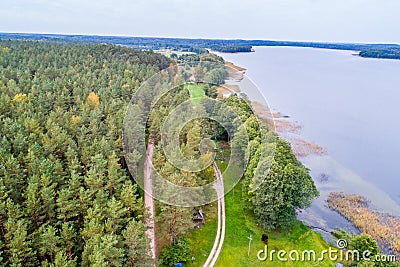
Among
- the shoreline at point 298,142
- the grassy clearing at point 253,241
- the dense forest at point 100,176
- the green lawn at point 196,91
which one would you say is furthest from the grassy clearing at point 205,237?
the green lawn at point 196,91

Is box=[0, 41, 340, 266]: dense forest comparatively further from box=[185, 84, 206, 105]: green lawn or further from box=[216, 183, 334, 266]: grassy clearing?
box=[216, 183, 334, 266]: grassy clearing

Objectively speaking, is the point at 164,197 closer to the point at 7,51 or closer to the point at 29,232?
the point at 29,232

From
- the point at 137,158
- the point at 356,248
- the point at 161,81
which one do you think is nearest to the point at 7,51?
the point at 161,81

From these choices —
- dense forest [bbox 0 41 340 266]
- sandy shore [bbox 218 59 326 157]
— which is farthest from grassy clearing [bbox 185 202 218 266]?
sandy shore [bbox 218 59 326 157]

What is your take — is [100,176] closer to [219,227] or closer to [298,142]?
[219,227]

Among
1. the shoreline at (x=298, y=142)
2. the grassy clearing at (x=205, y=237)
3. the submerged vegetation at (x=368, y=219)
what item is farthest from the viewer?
the shoreline at (x=298, y=142)

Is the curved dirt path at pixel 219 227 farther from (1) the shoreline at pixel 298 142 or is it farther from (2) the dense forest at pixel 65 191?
(1) the shoreline at pixel 298 142

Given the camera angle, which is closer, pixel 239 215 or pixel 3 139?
pixel 3 139

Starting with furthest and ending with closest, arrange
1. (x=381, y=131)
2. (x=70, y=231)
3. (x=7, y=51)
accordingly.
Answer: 1. (x=7, y=51)
2. (x=381, y=131)
3. (x=70, y=231)
